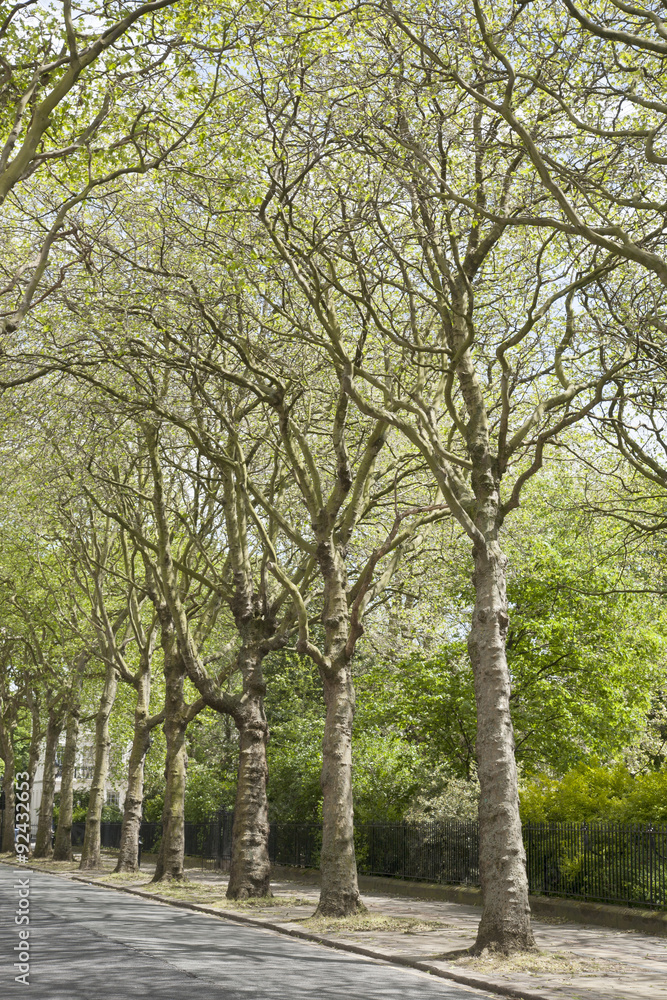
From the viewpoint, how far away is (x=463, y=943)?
12.7 m

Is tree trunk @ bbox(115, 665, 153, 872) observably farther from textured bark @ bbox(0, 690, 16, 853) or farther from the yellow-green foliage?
textured bark @ bbox(0, 690, 16, 853)

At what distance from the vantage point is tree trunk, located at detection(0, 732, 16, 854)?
4062 centimetres

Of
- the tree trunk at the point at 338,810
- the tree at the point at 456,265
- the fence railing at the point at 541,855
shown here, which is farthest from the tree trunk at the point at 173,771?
the tree at the point at 456,265

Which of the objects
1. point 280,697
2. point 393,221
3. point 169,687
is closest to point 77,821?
point 280,697

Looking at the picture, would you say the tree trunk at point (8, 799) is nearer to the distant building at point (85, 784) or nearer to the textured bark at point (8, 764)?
the textured bark at point (8, 764)

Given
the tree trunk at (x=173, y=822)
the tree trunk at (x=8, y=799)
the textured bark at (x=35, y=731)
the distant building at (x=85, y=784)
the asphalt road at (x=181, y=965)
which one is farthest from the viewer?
the distant building at (x=85, y=784)

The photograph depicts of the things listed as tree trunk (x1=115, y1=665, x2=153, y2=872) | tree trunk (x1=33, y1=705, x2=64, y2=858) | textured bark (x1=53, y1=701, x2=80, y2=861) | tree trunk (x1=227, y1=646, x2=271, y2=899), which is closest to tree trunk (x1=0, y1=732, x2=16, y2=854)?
tree trunk (x1=33, y1=705, x2=64, y2=858)

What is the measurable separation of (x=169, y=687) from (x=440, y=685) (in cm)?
653

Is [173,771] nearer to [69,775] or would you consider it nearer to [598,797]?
[598,797]

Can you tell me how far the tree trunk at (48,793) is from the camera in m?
37.0

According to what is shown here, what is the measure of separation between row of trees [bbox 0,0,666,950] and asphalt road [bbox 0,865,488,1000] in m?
1.77

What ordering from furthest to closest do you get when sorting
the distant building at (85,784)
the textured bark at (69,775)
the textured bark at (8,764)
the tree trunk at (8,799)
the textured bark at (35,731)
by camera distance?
the distant building at (85,784)
the textured bark at (8,764)
the tree trunk at (8,799)
the textured bark at (35,731)
the textured bark at (69,775)

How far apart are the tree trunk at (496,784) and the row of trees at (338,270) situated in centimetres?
3

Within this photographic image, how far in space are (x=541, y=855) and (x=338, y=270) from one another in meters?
10.8
